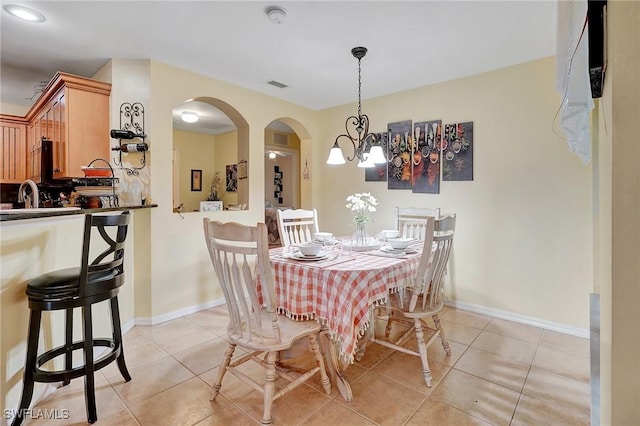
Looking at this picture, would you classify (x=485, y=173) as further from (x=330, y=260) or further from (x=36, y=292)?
(x=36, y=292)

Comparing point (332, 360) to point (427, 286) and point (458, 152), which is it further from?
point (458, 152)

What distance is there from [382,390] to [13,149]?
5.49m

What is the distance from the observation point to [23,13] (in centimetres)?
216

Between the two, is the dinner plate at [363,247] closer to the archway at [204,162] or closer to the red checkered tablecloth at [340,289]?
the red checkered tablecloth at [340,289]

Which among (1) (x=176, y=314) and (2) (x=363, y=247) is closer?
(2) (x=363, y=247)

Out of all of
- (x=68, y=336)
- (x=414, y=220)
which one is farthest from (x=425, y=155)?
(x=68, y=336)

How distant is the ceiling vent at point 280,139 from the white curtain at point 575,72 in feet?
19.0

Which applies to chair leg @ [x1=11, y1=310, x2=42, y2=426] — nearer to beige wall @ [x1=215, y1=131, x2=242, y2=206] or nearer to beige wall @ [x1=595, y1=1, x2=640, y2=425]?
beige wall @ [x1=595, y1=1, x2=640, y2=425]

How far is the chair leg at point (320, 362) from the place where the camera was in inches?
69.1

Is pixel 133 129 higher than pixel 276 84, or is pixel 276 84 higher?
pixel 276 84

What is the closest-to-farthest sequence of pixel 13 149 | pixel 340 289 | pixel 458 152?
pixel 340 289, pixel 458 152, pixel 13 149

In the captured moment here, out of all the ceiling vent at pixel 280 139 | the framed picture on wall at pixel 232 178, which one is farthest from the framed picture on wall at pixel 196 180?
the ceiling vent at pixel 280 139

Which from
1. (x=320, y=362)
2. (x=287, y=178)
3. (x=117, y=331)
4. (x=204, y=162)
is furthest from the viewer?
(x=287, y=178)

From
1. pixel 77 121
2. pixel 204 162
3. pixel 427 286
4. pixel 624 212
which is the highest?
pixel 204 162
